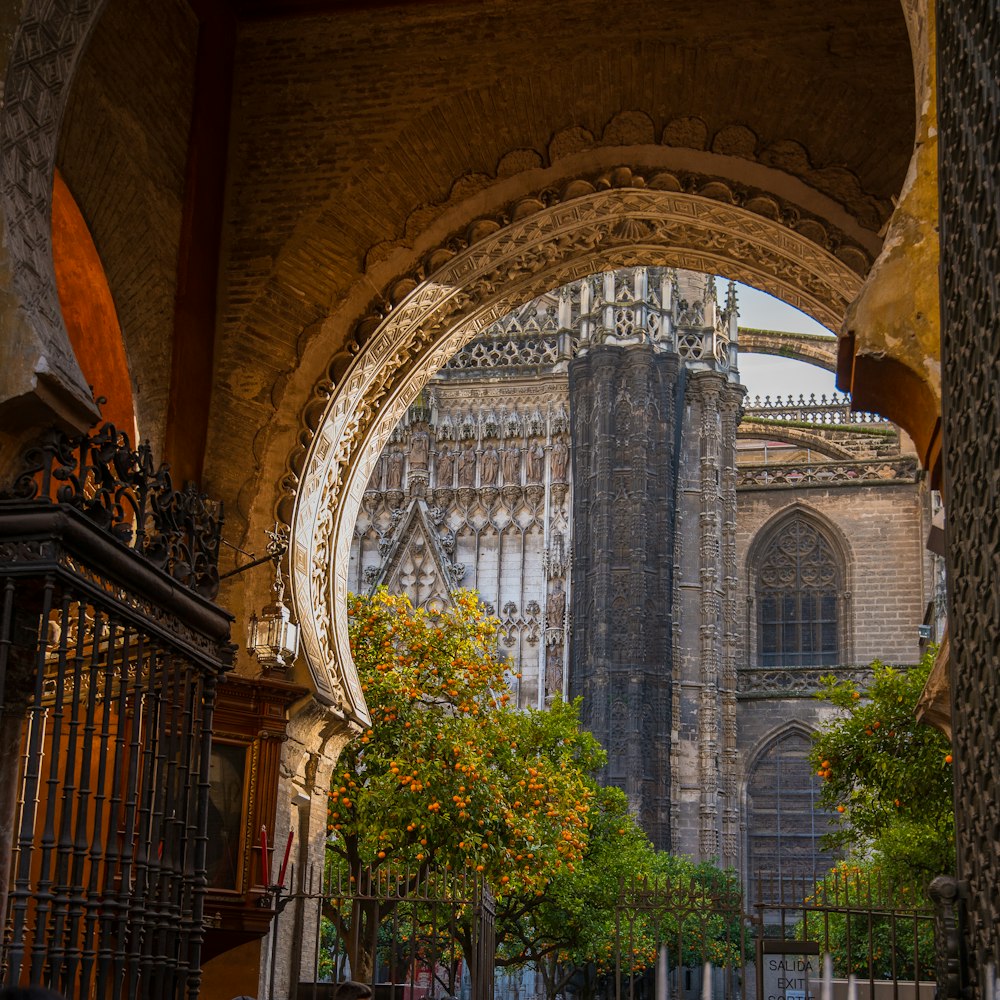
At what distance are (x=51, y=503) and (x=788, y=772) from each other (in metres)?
33.9

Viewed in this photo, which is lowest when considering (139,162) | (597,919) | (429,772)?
(597,919)

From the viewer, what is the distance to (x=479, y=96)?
11656 mm

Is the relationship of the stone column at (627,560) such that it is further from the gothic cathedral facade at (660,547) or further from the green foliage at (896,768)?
the green foliage at (896,768)

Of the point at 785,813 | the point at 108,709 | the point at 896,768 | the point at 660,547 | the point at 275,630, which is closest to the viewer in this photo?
the point at 108,709

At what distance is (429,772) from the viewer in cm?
1727

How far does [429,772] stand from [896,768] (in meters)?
4.84

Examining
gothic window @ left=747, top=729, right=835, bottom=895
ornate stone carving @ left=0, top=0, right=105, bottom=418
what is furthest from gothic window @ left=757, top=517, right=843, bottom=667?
ornate stone carving @ left=0, top=0, right=105, bottom=418

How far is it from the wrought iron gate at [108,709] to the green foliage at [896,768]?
10.5 metres

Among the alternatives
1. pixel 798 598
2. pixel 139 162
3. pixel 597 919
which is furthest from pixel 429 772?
pixel 798 598

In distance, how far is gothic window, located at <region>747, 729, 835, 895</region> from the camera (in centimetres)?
3722

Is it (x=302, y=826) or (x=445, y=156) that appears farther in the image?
(x=445, y=156)

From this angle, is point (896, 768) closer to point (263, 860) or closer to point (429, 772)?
point (429, 772)

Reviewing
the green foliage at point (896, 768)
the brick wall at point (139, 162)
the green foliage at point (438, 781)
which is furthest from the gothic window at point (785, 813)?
the brick wall at point (139, 162)

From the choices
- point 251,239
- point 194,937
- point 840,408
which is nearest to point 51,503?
point 194,937
